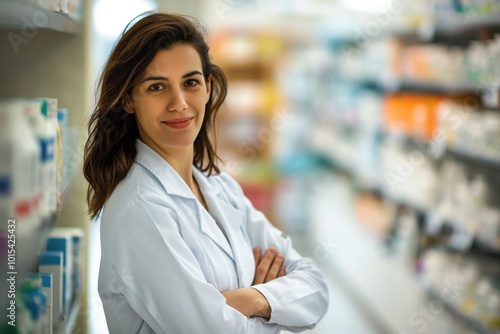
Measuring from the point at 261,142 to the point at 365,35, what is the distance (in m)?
1.99

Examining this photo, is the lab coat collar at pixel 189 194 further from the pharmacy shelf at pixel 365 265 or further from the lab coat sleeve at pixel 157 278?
the pharmacy shelf at pixel 365 265

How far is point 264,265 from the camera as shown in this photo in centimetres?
207

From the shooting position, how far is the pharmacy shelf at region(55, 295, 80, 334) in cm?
186

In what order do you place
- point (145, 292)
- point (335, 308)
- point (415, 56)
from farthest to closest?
1. point (335, 308)
2. point (415, 56)
3. point (145, 292)

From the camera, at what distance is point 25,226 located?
1334mm

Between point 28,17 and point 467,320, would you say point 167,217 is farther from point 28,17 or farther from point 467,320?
point 467,320

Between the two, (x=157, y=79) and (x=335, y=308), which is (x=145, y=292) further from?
(x=335, y=308)

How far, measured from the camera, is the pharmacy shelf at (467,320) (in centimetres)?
350

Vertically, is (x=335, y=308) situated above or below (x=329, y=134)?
below

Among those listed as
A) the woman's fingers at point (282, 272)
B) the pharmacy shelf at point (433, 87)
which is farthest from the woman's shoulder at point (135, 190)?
the pharmacy shelf at point (433, 87)

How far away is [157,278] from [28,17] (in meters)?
0.66

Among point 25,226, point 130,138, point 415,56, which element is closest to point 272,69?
point 415,56

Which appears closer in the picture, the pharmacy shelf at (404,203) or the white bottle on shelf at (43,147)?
the white bottle on shelf at (43,147)

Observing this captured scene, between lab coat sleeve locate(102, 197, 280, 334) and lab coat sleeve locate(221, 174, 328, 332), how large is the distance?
0.88ft
